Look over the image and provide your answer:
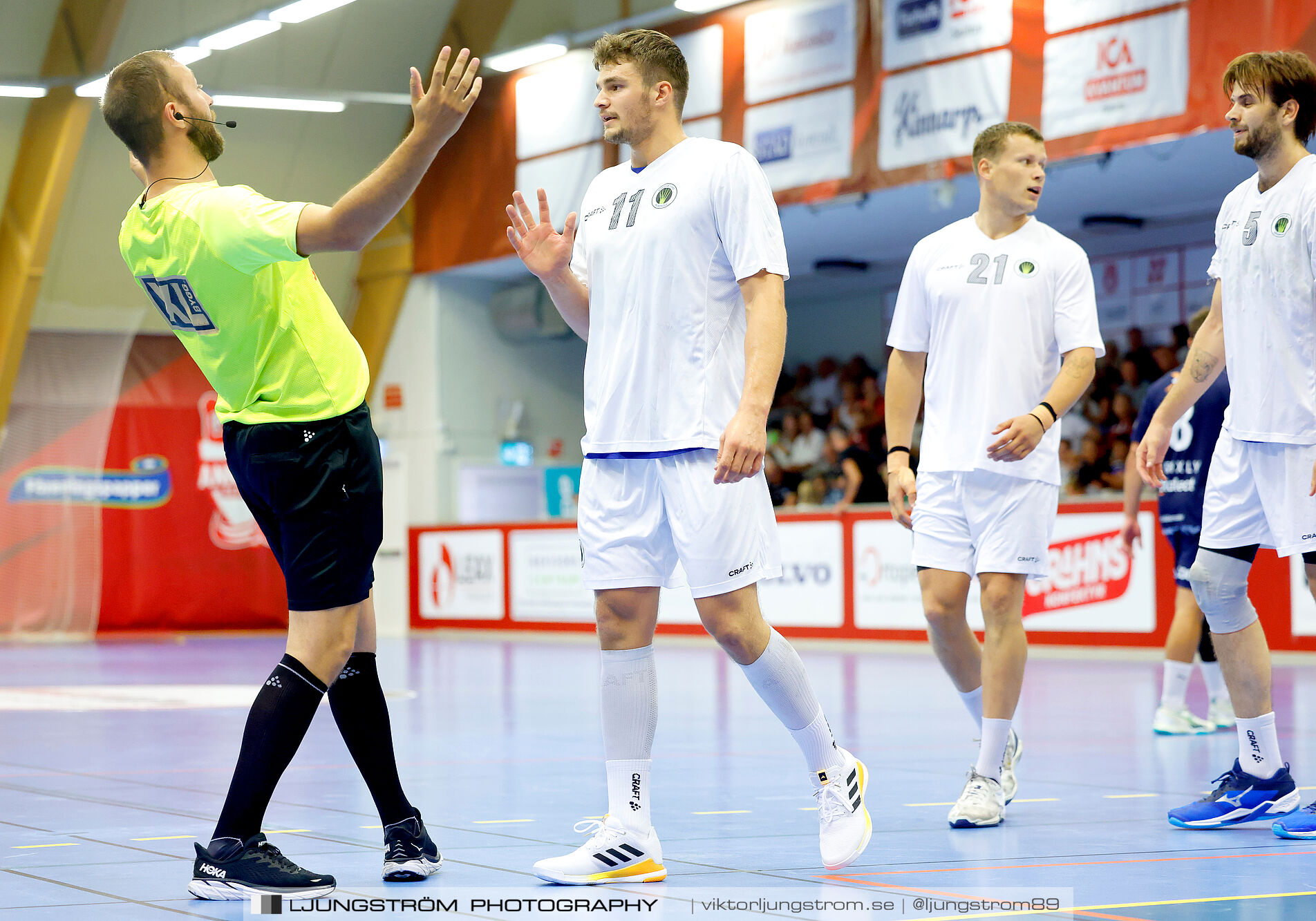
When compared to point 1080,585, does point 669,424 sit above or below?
above

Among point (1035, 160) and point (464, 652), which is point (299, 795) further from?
point (464, 652)

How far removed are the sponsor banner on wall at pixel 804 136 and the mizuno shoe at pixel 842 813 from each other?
12.4 m

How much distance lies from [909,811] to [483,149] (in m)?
16.6

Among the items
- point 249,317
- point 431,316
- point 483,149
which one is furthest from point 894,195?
point 249,317

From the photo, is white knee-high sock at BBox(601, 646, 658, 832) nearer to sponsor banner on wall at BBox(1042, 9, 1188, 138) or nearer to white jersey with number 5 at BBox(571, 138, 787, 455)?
white jersey with number 5 at BBox(571, 138, 787, 455)

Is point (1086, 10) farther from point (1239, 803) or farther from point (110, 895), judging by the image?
point (110, 895)

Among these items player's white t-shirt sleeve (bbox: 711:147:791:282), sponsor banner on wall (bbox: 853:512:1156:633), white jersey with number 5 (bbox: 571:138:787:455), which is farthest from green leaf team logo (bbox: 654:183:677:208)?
sponsor banner on wall (bbox: 853:512:1156:633)

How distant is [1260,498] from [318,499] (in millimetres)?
2685

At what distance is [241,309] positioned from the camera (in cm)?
384

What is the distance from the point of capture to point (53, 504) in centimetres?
1970

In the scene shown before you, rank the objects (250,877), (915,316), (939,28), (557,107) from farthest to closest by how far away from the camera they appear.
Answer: (557,107) < (939,28) < (915,316) < (250,877)

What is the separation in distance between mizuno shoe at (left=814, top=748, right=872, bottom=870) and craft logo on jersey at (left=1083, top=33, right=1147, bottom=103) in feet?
34.8

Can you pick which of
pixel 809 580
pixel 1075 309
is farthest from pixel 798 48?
pixel 1075 309

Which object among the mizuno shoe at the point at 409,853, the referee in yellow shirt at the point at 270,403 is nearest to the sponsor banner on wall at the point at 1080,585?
Result: the mizuno shoe at the point at 409,853
